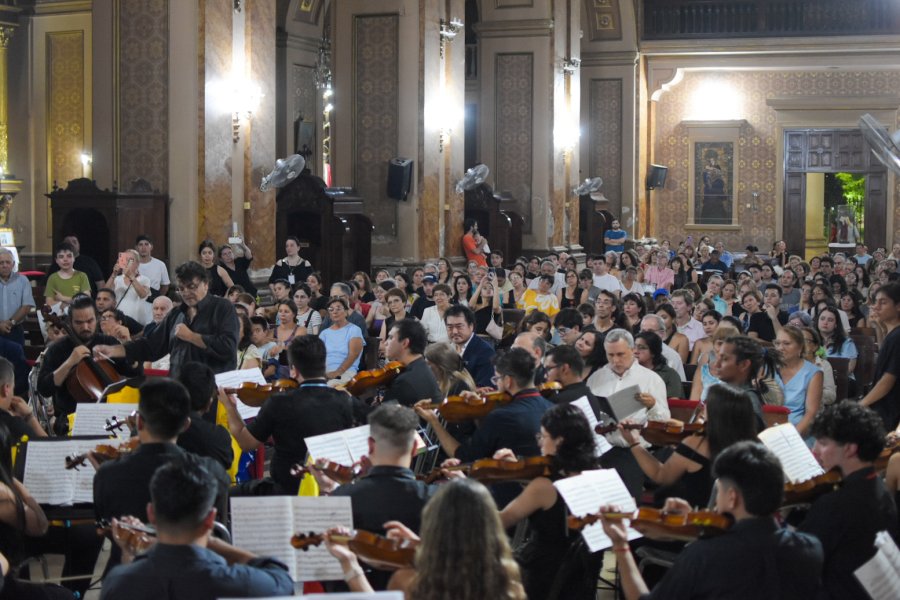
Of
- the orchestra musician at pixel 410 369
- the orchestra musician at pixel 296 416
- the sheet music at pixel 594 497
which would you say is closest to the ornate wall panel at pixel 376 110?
the orchestra musician at pixel 410 369

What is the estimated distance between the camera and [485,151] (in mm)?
23938

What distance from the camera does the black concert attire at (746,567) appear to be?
3.86m

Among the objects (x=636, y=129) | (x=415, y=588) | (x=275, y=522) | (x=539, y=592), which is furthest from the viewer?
(x=636, y=129)

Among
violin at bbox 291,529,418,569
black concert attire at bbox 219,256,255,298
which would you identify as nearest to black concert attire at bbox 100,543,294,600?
violin at bbox 291,529,418,569

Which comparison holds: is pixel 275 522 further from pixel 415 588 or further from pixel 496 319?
pixel 496 319

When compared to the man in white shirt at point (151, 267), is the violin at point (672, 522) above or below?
below

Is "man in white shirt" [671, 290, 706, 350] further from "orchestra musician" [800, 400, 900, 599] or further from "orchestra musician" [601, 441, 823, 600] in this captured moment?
"orchestra musician" [601, 441, 823, 600]

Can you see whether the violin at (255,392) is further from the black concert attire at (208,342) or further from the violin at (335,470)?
the violin at (335,470)

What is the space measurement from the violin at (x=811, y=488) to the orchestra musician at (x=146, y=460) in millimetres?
2167

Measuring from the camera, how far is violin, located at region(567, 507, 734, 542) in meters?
3.97

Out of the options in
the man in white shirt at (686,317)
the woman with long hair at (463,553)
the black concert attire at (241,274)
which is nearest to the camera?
the woman with long hair at (463,553)

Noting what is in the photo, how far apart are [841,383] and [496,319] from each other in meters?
4.09

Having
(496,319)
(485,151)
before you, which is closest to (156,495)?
(496,319)

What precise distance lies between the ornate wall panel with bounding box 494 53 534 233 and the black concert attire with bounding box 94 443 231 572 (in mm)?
19133
